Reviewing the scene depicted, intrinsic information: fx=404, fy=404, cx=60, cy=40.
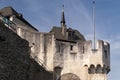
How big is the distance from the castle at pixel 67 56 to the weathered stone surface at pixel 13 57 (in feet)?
33.4

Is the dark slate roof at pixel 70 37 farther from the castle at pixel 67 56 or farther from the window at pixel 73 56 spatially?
the window at pixel 73 56

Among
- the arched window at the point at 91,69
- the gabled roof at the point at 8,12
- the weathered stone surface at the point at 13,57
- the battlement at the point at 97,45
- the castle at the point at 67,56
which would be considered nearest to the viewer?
the weathered stone surface at the point at 13,57

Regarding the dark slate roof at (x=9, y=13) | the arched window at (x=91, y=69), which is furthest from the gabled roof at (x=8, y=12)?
the arched window at (x=91, y=69)

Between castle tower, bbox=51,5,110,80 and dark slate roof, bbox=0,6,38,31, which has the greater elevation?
dark slate roof, bbox=0,6,38,31

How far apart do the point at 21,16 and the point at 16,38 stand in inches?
980

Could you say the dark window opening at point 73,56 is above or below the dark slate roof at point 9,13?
below

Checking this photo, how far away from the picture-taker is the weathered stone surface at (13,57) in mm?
23594

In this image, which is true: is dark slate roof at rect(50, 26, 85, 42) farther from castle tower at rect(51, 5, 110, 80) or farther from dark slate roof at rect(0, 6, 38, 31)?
dark slate roof at rect(0, 6, 38, 31)

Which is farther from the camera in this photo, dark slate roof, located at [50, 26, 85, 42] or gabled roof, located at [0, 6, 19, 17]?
gabled roof, located at [0, 6, 19, 17]

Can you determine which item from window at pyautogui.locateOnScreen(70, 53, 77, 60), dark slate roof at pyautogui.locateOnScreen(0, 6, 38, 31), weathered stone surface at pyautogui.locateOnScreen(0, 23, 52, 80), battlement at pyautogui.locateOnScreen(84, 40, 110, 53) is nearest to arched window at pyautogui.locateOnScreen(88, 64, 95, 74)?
battlement at pyautogui.locateOnScreen(84, 40, 110, 53)

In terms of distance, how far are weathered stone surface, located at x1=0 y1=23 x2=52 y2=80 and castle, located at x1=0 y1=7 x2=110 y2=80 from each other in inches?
400

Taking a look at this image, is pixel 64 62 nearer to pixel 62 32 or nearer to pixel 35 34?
pixel 35 34

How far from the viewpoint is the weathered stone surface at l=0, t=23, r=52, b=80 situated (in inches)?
929

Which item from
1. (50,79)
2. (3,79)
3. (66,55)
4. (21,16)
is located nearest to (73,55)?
(66,55)
